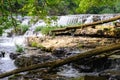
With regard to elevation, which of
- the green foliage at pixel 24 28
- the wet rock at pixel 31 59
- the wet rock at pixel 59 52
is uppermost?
the green foliage at pixel 24 28

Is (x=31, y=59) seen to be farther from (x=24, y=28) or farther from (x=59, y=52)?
(x=24, y=28)

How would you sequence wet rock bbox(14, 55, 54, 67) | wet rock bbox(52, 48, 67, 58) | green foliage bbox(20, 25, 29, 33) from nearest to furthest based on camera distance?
wet rock bbox(14, 55, 54, 67) → wet rock bbox(52, 48, 67, 58) → green foliage bbox(20, 25, 29, 33)

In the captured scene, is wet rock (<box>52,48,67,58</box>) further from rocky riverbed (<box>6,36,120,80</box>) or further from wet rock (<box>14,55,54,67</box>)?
wet rock (<box>14,55,54,67</box>)

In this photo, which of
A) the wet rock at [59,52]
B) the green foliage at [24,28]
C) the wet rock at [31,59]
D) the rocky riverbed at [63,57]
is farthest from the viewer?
the green foliage at [24,28]

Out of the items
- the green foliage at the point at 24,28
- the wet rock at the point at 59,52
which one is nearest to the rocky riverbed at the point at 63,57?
the wet rock at the point at 59,52

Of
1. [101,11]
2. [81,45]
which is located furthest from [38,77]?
[101,11]

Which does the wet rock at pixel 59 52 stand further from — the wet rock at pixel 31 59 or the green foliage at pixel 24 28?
the green foliage at pixel 24 28

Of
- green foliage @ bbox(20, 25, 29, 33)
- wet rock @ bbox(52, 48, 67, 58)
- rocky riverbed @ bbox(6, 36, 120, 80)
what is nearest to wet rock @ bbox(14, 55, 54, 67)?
rocky riverbed @ bbox(6, 36, 120, 80)

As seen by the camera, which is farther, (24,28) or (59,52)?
(24,28)

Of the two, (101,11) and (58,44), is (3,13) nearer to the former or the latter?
(58,44)

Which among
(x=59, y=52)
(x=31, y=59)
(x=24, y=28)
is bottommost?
(x=31, y=59)

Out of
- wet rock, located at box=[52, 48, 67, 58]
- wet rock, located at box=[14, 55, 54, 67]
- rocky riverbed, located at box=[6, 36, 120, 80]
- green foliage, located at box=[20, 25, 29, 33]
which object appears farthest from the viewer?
green foliage, located at box=[20, 25, 29, 33]

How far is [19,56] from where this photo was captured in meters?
12.6

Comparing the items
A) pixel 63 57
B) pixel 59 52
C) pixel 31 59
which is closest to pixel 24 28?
pixel 59 52
